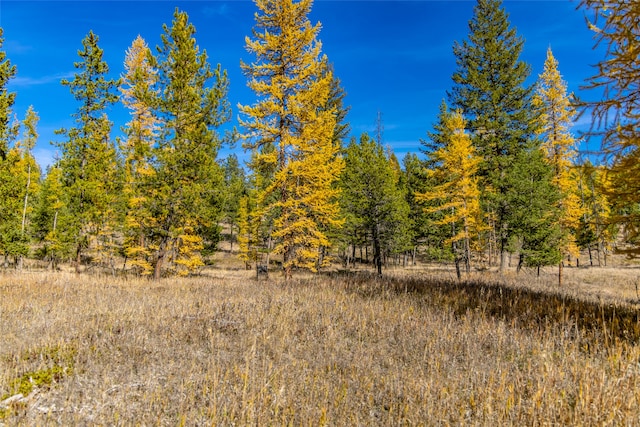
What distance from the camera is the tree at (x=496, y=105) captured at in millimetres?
22844

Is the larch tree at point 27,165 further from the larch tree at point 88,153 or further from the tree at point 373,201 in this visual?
the tree at point 373,201

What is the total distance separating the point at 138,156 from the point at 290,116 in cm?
791

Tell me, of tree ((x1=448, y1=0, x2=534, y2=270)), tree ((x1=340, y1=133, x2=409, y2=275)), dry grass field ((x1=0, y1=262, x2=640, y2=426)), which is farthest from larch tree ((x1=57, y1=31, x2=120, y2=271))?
tree ((x1=448, y1=0, x2=534, y2=270))

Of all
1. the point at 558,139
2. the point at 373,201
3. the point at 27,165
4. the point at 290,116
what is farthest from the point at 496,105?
the point at 27,165

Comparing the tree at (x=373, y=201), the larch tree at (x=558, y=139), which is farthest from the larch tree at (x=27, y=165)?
the larch tree at (x=558, y=139)

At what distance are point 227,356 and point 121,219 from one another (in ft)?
67.1

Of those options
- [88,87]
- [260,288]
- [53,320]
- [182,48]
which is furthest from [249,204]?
[53,320]

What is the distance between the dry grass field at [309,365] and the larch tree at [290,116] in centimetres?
764

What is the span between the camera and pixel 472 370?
399cm

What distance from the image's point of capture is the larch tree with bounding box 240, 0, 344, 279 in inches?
570

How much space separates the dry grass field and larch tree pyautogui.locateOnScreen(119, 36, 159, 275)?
318 inches

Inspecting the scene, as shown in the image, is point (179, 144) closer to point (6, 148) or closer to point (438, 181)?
point (6, 148)

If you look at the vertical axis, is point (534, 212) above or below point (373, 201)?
below

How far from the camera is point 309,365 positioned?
443 centimetres
